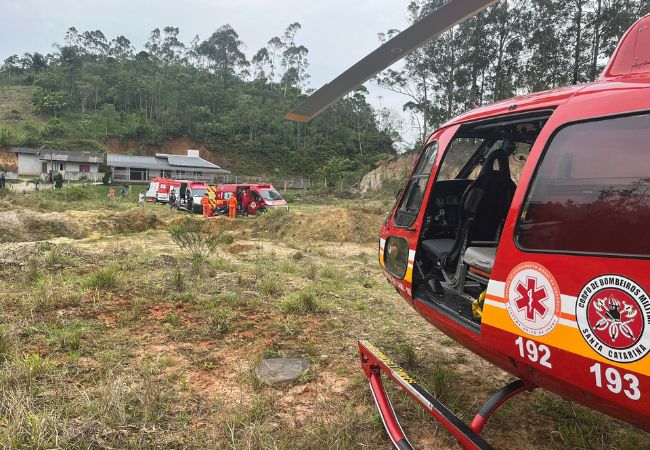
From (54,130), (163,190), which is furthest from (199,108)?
(163,190)

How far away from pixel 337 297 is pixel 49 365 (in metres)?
3.87

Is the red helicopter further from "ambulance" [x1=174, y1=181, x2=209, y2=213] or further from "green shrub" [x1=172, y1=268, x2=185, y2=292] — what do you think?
"ambulance" [x1=174, y1=181, x2=209, y2=213]

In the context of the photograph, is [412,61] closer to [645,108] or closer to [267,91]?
[645,108]

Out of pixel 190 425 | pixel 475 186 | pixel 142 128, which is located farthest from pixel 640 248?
pixel 142 128

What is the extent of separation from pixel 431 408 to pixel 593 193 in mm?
1552

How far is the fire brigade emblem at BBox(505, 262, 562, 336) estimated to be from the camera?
6.16 feet

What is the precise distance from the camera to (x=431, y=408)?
253 centimetres

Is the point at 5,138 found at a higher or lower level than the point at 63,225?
higher

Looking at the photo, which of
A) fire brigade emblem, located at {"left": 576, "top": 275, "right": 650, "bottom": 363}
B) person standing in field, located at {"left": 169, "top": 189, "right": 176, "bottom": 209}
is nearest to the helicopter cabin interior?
fire brigade emblem, located at {"left": 576, "top": 275, "right": 650, "bottom": 363}

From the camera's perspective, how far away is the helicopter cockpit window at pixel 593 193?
170 cm

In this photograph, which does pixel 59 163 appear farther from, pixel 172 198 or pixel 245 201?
pixel 245 201

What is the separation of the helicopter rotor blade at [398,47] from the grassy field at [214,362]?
2.53 meters

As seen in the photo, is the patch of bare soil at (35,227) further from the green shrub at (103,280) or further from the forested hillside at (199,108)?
the forested hillside at (199,108)

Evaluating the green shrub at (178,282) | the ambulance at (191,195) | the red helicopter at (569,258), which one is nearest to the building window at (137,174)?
the ambulance at (191,195)
